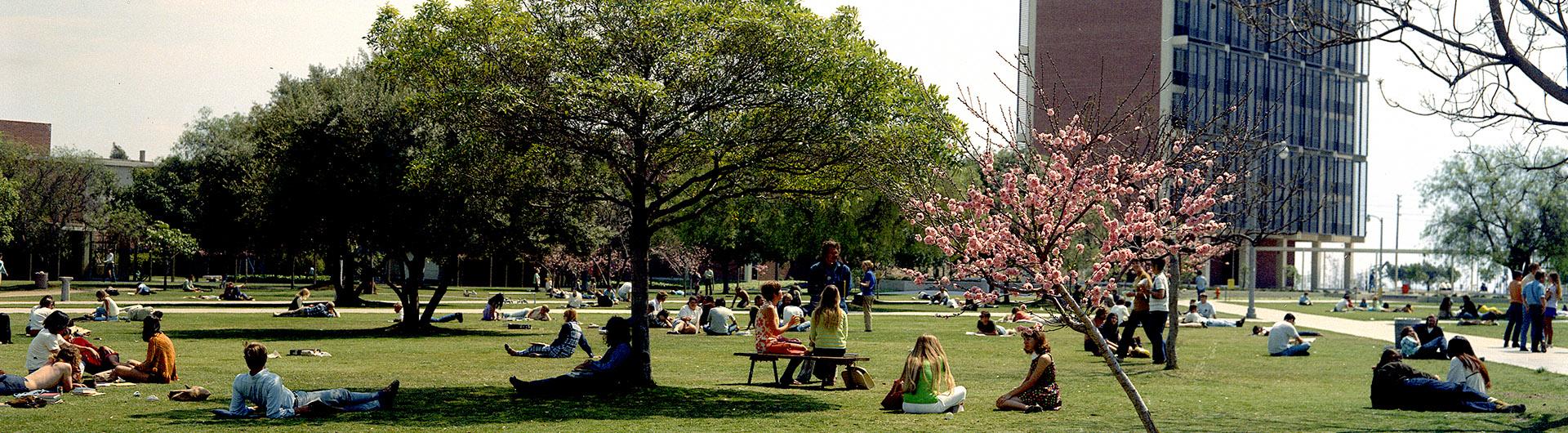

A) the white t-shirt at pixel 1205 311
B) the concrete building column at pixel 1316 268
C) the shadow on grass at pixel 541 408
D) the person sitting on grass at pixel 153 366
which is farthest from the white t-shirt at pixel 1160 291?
the concrete building column at pixel 1316 268

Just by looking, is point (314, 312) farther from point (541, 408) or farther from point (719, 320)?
point (541, 408)

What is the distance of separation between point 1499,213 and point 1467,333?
51.3 meters

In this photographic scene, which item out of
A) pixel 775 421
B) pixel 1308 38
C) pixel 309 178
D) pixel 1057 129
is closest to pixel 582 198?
pixel 775 421

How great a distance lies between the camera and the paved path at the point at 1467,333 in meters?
21.6

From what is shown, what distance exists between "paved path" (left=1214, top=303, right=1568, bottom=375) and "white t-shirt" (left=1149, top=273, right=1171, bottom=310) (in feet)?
→ 15.2

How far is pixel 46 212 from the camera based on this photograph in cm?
7388

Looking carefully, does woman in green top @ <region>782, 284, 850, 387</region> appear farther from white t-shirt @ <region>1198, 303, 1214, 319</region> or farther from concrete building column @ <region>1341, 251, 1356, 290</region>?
concrete building column @ <region>1341, 251, 1356, 290</region>

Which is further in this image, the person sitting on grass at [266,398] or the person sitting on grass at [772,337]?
the person sitting on grass at [772,337]

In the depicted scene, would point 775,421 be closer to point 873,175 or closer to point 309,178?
point 873,175

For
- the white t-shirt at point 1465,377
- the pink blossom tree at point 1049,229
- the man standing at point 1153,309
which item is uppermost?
the pink blossom tree at point 1049,229

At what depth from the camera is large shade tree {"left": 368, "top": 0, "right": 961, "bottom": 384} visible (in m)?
14.8

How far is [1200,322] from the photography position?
35.6 m

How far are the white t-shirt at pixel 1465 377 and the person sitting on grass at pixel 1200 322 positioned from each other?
837 inches

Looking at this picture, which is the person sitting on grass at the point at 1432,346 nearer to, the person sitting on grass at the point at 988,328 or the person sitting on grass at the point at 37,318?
the person sitting on grass at the point at 988,328
